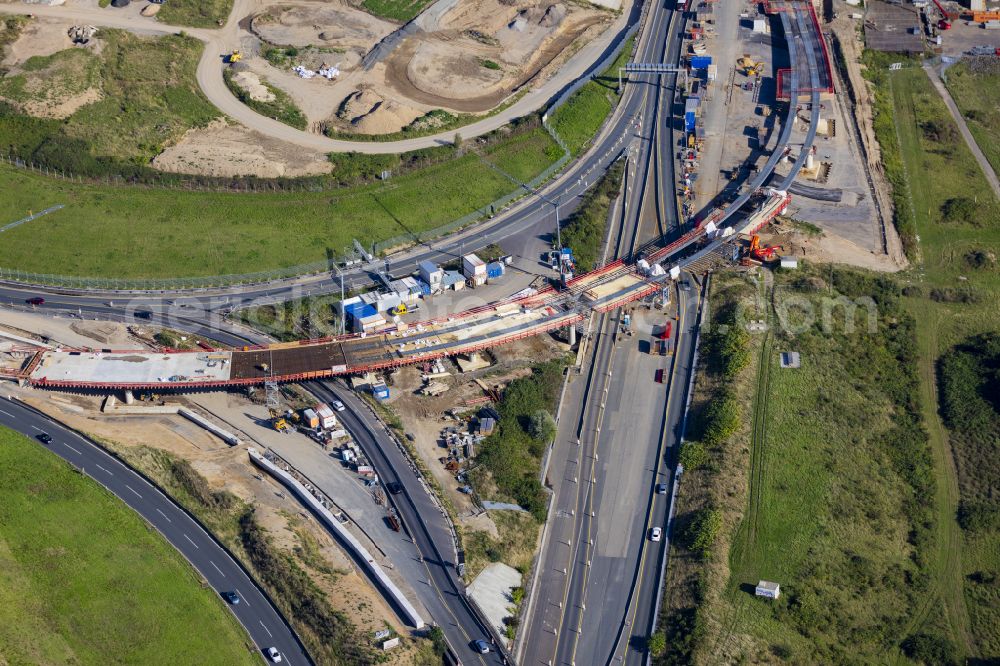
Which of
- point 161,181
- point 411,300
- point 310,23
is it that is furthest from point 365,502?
point 310,23

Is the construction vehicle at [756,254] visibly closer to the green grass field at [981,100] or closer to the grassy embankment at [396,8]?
→ the green grass field at [981,100]

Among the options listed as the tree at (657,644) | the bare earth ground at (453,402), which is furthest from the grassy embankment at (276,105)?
the tree at (657,644)

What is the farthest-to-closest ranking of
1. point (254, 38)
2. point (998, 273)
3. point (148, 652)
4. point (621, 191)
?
point (254, 38)
point (621, 191)
point (998, 273)
point (148, 652)

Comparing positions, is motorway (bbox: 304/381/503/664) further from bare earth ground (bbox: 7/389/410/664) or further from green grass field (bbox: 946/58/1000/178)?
green grass field (bbox: 946/58/1000/178)

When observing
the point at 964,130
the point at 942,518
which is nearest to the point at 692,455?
the point at 942,518

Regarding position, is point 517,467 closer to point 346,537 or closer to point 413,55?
point 346,537

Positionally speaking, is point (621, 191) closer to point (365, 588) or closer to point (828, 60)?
point (828, 60)
